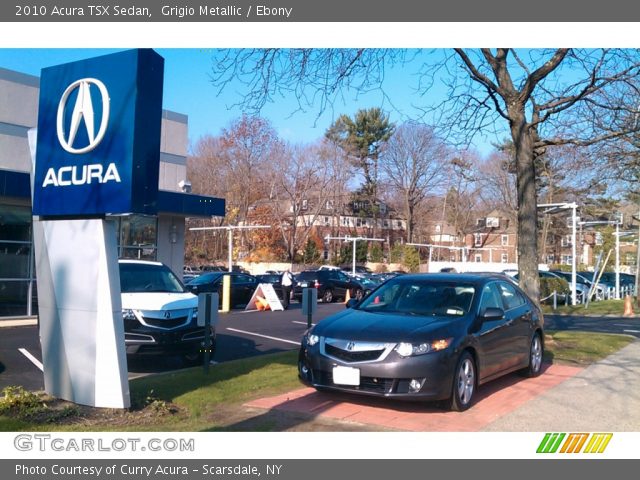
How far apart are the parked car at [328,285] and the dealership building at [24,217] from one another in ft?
33.1

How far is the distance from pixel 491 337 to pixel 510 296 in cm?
147

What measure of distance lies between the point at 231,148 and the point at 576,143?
4474 centimetres

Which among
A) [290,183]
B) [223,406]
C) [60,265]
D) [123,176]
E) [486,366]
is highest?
[290,183]

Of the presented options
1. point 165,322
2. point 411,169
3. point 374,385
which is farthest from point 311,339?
point 411,169

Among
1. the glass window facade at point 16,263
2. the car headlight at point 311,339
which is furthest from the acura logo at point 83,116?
the glass window facade at point 16,263

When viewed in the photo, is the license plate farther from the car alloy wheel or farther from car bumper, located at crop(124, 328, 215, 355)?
car bumper, located at crop(124, 328, 215, 355)

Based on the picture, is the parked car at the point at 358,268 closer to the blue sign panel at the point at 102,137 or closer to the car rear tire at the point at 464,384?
the car rear tire at the point at 464,384

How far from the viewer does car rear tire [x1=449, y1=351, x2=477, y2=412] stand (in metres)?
6.81

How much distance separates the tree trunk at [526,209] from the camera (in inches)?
481

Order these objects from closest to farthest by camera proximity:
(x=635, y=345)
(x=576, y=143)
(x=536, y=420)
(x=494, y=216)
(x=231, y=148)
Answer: (x=536, y=420)
(x=576, y=143)
(x=635, y=345)
(x=231, y=148)
(x=494, y=216)

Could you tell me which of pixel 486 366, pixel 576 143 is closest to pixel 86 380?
pixel 486 366

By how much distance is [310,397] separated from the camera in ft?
24.6

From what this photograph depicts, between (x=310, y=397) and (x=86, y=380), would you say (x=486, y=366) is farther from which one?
(x=86, y=380)

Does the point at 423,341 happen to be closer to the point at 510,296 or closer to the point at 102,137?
the point at 510,296
